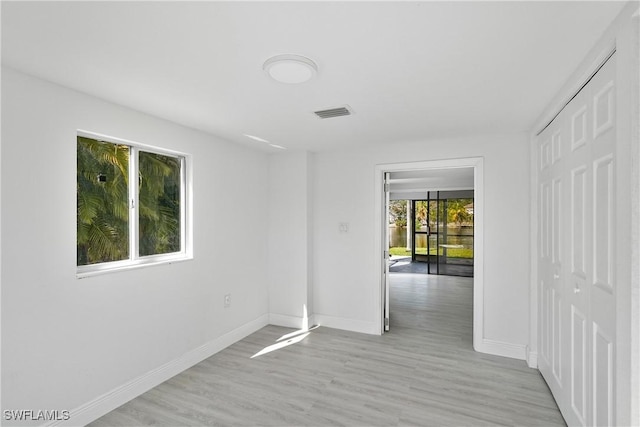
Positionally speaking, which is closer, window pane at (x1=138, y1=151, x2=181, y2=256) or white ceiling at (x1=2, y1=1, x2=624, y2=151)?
white ceiling at (x1=2, y1=1, x2=624, y2=151)

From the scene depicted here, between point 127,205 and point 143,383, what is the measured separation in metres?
1.51

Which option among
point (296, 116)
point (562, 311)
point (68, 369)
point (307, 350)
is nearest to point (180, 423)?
point (68, 369)

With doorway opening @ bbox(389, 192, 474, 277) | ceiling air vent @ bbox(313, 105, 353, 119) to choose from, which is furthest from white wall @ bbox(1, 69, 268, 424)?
doorway opening @ bbox(389, 192, 474, 277)

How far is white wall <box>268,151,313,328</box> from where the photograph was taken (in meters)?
4.34

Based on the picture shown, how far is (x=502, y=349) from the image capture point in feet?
11.5

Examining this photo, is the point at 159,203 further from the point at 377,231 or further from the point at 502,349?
the point at 502,349

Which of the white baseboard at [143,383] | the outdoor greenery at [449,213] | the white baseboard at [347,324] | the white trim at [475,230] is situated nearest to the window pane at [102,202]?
the white baseboard at [143,383]

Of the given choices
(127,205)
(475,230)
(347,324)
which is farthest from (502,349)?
(127,205)

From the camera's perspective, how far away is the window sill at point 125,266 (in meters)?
2.39

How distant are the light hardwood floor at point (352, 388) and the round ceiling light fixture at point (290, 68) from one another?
239 cm

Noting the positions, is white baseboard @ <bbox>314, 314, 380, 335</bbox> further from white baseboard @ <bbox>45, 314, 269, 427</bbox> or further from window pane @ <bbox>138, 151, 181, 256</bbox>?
window pane @ <bbox>138, 151, 181, 256</bbox>

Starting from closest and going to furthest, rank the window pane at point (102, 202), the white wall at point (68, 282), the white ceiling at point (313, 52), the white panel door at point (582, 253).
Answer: the white ceiling at point (313, 52) < the white panel door at point (582, 253) < the white wall at point (68, 282) < the window pane at point (102, 202)

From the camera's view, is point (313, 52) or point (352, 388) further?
point (352, 388)

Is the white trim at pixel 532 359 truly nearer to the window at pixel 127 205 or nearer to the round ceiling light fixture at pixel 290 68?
the round ceiling light fixture at pixel 290 68
